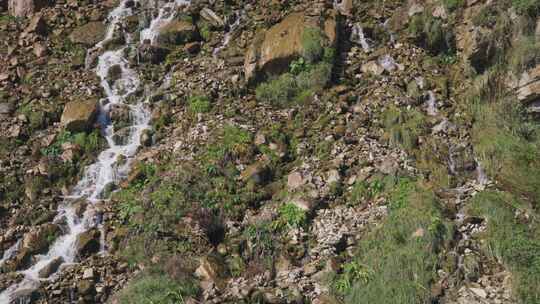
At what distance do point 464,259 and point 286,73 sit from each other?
22.7ft

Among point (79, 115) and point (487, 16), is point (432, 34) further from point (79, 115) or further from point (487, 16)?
point (79, 115)

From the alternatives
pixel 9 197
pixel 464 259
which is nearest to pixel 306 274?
pixel 464 259

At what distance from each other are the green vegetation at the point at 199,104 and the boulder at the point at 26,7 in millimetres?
7661

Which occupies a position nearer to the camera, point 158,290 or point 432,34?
point 158,290

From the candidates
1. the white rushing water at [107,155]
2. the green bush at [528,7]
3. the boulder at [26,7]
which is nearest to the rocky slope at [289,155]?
the green bush at [528,7]

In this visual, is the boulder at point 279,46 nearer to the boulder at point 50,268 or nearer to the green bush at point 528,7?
the green bush at point 528,7

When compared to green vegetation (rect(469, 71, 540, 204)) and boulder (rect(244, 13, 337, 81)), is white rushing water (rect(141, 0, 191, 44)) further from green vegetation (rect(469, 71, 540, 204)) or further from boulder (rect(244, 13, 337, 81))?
green vegetation (rect(469, 71, 540, 204))

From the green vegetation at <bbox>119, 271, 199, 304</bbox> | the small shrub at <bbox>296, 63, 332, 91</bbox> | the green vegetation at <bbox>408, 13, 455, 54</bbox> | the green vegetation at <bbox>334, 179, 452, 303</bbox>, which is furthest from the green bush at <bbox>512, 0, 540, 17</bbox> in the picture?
the green vegetation at <bbox>119, 271, 199, 304</bbox>

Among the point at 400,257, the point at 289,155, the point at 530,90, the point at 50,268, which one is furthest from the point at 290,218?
the point at 530,90

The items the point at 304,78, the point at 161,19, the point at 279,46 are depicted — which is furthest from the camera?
the point at 161,19

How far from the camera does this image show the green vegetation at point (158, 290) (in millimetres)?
9031

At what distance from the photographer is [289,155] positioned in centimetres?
1186

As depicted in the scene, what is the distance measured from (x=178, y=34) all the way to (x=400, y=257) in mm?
10292

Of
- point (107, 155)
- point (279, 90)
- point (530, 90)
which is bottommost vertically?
point (107, 155)
